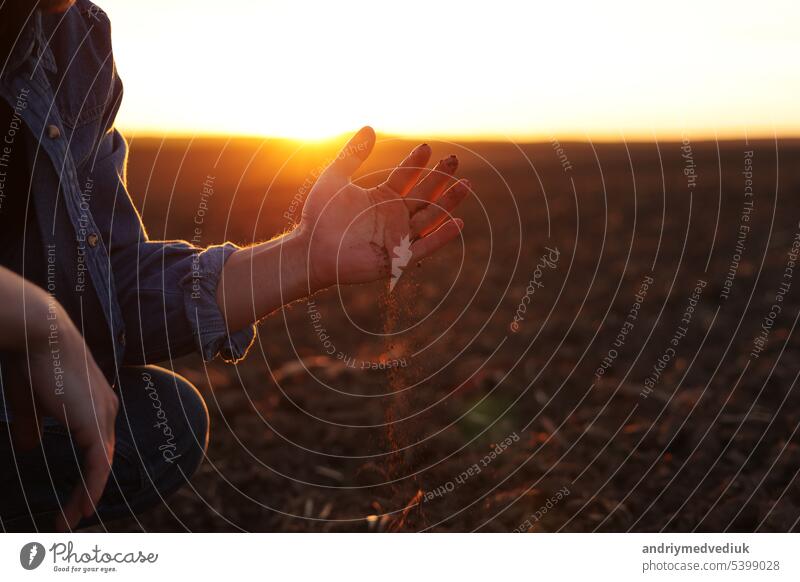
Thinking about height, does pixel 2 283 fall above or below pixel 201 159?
above

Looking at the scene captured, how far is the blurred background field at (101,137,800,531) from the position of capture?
8.55 feet

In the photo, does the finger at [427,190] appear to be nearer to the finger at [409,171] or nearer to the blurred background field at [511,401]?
the finger at [409,171]

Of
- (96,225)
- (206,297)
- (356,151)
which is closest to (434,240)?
(356,151)

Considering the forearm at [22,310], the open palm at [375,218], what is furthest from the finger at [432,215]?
the forearm at [22,310]

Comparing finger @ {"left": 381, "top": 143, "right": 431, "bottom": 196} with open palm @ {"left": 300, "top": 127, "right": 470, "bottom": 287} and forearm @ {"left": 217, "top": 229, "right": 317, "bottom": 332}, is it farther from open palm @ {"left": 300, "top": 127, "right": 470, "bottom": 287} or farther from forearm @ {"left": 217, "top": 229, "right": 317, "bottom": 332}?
forearm @ {"left": 217, "top": 229, "right": 317, "bottom": 332}

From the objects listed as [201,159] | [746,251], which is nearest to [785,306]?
[746,251]

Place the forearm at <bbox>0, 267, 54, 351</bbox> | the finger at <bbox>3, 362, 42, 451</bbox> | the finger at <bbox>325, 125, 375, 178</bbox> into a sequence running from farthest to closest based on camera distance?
the finger at <bbox>325, 125, 375, 178</bbox>, the finger at <bbox>3, 362, 42, 451</bbox>, the forearm at <bbox>0, 267, 54, 351</bbox>

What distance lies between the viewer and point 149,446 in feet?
6.59

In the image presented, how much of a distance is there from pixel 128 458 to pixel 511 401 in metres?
1.87

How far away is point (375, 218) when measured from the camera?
5.89ft

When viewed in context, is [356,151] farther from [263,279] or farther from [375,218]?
[263,279]

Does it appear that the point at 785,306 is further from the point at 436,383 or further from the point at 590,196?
the point at 590,196

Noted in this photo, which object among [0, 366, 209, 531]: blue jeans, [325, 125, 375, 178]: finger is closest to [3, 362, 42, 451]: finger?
[0, 366, 209, 531]: blue jeans

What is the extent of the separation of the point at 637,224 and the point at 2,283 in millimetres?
6752
